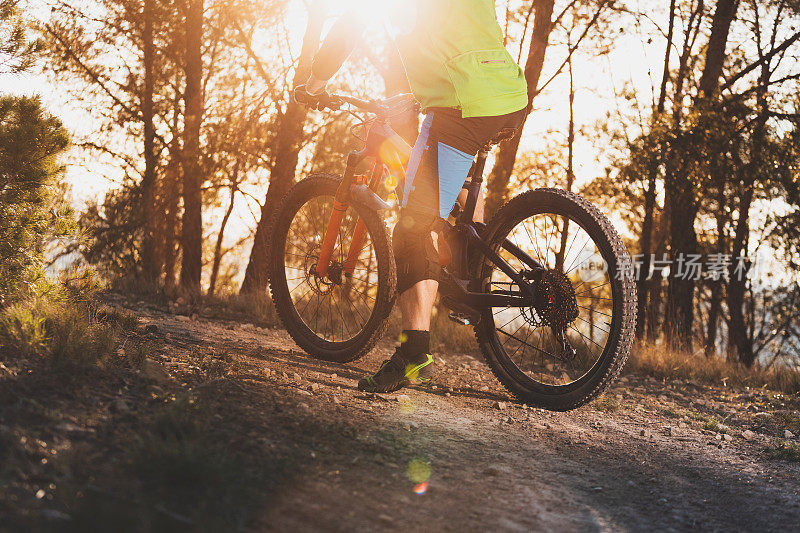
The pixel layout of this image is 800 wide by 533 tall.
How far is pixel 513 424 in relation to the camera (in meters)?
2.83

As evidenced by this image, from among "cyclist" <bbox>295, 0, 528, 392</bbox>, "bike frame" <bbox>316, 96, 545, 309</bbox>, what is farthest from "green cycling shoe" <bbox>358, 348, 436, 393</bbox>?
"bike frame" <bbox>316, 96, 545, 309</bbox>

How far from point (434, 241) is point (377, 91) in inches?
461

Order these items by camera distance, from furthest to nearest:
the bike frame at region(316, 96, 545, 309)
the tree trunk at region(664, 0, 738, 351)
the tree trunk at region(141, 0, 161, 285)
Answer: the tree trunk at region(141, 0, 161, 285) < the tree trunk at region(664, 0, 738, 351) < the bike frame at region(316, 96, 545, 309)

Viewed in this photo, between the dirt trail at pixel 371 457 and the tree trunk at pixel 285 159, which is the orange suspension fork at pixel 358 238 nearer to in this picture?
the dirt trail at pixel 371 457

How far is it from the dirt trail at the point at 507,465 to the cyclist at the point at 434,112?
0.39 metres

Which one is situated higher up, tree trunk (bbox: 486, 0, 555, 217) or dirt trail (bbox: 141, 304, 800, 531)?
tree trunk (bbox: 486, 0, 555, 217)

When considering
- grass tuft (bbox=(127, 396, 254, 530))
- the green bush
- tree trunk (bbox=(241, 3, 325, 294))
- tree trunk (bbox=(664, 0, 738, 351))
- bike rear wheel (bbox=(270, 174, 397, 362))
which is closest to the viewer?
grass tuft (bbox=(127, 396, 254, 530))

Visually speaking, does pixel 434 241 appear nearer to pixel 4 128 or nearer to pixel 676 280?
pixel 4 128

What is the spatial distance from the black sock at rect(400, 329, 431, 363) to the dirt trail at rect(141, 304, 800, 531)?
7.6 inches

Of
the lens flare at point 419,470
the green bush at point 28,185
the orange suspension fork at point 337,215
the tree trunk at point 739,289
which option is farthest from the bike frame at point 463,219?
the tree trunk at point 739,289

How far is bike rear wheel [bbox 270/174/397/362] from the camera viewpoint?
11.5ft

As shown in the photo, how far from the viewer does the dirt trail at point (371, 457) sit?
1505mm

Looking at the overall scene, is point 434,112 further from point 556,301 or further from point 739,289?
point 739,289

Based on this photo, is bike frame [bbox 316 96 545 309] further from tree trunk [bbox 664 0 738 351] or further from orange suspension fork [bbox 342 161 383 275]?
tree trunk [bbox 664 0 738 351]
